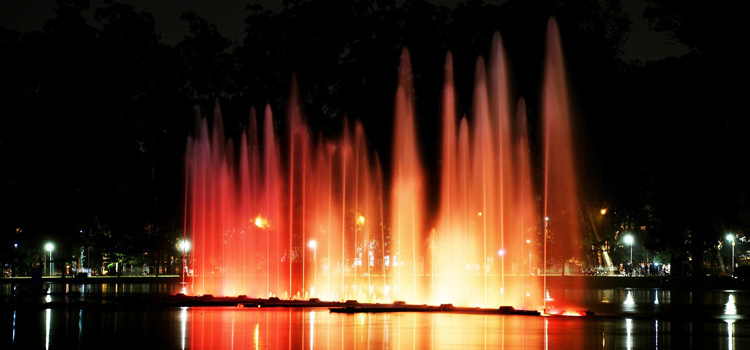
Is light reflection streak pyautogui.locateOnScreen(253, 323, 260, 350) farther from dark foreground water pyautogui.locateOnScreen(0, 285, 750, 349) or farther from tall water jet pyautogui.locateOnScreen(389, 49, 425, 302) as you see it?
tall water jet pyautogui.locateOnScreen(389, 49, 425, 302)

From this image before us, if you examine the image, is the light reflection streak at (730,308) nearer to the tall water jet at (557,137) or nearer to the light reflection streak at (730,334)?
the light reflection streak at (730,334)

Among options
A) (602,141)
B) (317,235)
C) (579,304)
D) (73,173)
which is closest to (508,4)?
(602,141)

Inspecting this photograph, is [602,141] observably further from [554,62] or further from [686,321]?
[686,321]

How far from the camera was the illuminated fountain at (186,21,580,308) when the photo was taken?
136 feet

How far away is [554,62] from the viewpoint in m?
43.1

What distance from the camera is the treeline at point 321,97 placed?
4084 centimetres

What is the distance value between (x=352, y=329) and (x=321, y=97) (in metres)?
31.3

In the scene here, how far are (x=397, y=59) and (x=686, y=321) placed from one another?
26029 millimetres

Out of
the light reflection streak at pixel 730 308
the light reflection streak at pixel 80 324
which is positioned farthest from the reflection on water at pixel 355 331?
the light reflection streak at pixel 730 308

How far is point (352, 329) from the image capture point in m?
19.8

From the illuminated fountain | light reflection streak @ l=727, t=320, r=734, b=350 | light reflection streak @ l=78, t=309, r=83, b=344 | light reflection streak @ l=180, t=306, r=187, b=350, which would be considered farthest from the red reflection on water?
the illuminated fountain

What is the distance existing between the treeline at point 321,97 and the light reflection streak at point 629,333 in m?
18.9

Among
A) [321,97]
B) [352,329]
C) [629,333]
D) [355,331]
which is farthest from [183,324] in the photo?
[321,97]

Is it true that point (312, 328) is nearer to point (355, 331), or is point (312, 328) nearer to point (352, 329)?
point (352, 329)
